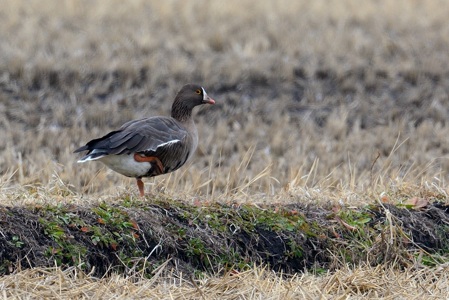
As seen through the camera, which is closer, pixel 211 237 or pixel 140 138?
pixel 211 237

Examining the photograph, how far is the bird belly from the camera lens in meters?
7.06

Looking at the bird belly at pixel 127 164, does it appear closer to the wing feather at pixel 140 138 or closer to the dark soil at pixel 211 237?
the wing feather at pixel 140 138

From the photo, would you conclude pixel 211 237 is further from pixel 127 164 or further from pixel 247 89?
pixel 247 89

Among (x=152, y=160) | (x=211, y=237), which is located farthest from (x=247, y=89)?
(x=211, y=237)

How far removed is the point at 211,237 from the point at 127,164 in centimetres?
103

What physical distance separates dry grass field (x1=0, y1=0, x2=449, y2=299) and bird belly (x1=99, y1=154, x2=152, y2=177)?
0.82 ft

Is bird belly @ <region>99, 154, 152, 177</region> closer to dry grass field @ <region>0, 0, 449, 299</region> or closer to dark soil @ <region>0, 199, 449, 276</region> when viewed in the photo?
dry grass field @ <region>0, 0, 449, 299</region>

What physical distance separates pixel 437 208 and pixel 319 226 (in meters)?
1.12

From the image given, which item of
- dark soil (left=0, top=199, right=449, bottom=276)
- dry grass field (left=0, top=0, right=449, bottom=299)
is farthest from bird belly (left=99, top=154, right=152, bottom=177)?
dark soil (left=0, top=199, right=449, bottom=276)

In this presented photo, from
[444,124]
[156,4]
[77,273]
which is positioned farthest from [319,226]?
[156,4]

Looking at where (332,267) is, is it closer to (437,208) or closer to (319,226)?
(319,226)

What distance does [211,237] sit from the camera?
6457mm

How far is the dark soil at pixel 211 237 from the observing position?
6000 millimetres

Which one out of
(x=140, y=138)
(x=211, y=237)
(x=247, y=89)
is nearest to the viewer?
(x=211, y=237)
